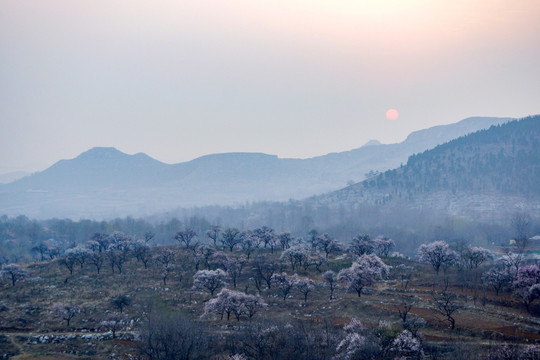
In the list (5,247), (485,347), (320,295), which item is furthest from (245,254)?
(5,247)

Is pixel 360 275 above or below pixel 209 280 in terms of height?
above

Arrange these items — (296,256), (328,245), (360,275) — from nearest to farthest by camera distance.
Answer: (360,275) < (296,256) < (328,245)

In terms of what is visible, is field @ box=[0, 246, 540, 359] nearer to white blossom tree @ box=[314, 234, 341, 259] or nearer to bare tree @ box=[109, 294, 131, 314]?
bare tree @ box=[109, 294, 131, 314]

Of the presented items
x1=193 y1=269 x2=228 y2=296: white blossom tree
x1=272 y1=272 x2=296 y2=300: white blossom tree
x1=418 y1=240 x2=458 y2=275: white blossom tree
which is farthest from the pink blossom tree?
x1=193 y1=269 x2=228 y2=296: white blossom tree

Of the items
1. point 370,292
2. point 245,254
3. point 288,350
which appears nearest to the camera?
point 288,350

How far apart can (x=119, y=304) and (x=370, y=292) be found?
37.2m

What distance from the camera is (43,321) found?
49.7 m

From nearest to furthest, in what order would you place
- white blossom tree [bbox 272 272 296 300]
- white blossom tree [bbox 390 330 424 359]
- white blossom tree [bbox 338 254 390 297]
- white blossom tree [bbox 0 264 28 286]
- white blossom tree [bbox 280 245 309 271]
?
white blossom tree [bbox 390 330 424 359], white blossom tree [bbox 338 254 390 297], white blossom tree [bbox 272 272 296 300], white blossom tree [bbox 0 264 28 286], white blossom tree [bbox 280 245 309 271]

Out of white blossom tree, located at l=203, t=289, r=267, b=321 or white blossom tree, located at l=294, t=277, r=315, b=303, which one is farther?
white blossom tree, located at l=294, t=277, r=315, b=303

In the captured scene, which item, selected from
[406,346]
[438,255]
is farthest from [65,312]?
[438,255]

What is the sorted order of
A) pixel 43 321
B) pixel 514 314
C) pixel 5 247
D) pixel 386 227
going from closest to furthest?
pixel 514 314, pixel 43 321, pixel 5 247, pixel 386 227

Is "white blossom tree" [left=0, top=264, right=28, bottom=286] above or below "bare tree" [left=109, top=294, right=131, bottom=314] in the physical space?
above

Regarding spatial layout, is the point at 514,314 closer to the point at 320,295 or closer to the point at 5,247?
the point at 320,295

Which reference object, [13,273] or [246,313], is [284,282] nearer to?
[246,313]
